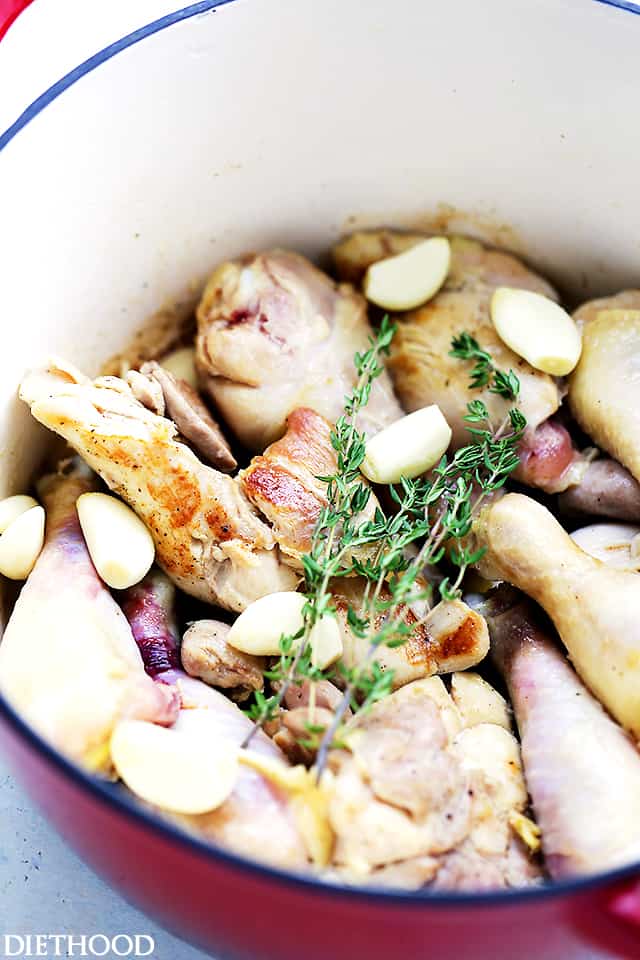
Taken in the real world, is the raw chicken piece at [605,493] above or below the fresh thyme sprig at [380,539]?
below

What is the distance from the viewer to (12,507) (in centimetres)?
201

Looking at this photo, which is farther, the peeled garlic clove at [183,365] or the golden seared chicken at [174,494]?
the peeled garlic clove at [183,365]

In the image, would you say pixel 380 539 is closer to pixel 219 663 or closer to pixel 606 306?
pixel 219 663

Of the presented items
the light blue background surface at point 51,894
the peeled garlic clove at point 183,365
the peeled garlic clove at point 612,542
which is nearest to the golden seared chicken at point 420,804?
the peeled garlic clove at point 612,542

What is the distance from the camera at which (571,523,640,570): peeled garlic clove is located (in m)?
1.99

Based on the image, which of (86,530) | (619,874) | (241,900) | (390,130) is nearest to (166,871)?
(241,900)

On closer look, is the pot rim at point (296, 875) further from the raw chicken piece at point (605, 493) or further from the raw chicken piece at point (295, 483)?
the raw chicken piece at point (605, 493)

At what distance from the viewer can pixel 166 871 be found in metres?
1.37

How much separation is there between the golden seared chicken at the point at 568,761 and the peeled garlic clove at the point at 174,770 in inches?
19.5

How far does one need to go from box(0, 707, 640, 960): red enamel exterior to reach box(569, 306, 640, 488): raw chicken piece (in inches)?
36.3

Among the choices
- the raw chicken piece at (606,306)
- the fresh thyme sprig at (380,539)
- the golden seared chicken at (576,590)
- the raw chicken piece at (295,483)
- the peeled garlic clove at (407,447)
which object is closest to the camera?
the fresh thyme sprig at (380,539)

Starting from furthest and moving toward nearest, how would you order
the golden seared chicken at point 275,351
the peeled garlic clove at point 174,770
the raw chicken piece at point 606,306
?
1. the raw chicken piece at point 606,306
2. the golden seared chicken at point 275,351
3. the peeled garlic clove at point 174,770

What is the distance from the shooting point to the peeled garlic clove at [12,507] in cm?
198

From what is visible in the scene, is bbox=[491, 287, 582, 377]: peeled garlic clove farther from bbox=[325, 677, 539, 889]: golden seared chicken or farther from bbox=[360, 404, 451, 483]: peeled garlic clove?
bbox=[325, 677, 539, 889]: golden seared chicken
